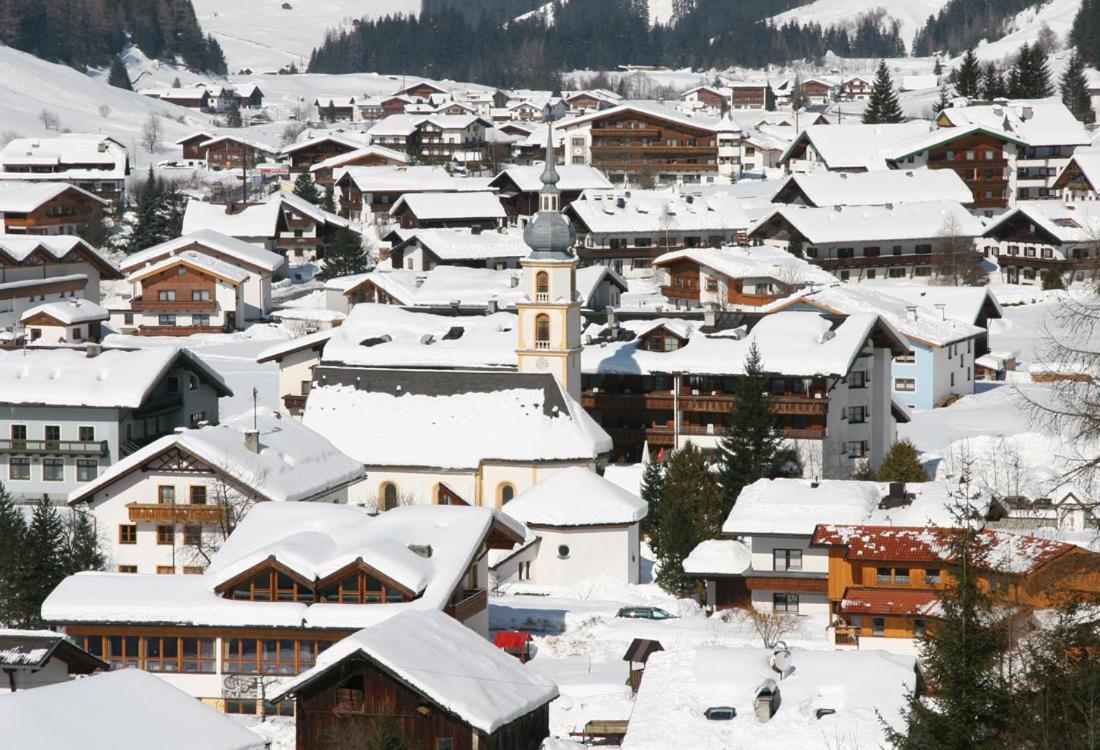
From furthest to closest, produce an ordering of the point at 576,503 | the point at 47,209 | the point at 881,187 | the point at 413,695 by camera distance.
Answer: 1. the point at 47,209
2. the point at 881,187
3. the point at 576,503
4. the point at 413,695

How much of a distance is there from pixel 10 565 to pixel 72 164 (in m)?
88.0

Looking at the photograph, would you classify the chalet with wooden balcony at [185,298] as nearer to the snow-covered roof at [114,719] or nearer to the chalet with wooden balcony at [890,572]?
the chalet with wooden balcony at [890,572]

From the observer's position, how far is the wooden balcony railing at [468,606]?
1454 inches

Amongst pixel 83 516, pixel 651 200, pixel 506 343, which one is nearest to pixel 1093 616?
pixel 83 516

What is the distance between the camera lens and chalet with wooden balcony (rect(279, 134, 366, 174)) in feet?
435

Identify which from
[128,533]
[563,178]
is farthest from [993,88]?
[128,533]

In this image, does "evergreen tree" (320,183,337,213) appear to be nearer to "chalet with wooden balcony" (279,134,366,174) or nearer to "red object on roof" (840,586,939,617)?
"chalet with wooden balcony" (279,134,366,174)

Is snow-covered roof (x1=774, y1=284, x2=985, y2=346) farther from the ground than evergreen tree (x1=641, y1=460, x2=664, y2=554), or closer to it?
farther from the ground

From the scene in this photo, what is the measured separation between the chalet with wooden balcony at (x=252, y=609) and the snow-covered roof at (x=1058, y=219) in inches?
2125

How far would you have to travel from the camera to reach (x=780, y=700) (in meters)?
30.4

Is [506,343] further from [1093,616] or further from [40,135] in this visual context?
[40,135]

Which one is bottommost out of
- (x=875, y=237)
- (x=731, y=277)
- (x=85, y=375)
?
(x=85, y=375)

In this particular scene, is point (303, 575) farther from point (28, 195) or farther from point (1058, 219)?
point (28, 195)

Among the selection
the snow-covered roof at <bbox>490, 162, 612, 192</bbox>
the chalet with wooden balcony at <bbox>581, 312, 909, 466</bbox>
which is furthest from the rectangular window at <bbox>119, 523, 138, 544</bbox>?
the snow-covered roof at <bbox>490, 162, 612, 192</bbox>
